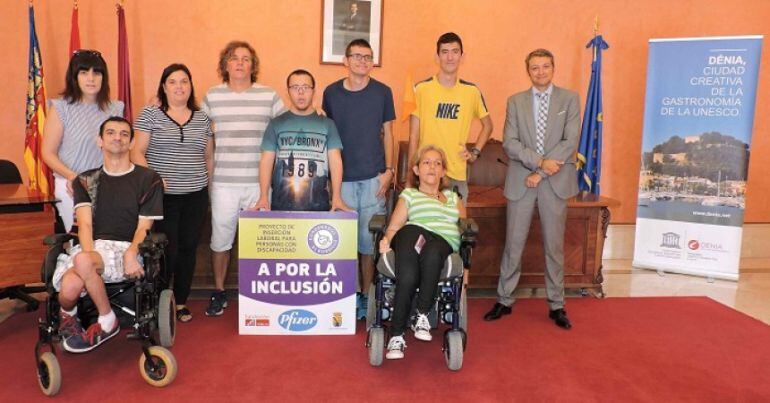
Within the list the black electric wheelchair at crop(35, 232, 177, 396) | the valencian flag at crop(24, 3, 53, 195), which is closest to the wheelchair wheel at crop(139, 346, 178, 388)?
the black electric wheelchair at crop(35, 232, 177, 396)

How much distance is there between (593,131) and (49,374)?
4.47m

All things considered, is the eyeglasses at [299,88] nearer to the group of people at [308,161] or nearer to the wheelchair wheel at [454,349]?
the group of people at [308,161]

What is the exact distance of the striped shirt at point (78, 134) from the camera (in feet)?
9.93

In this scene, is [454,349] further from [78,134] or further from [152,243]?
[78,134]

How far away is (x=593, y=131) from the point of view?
4.98 meters

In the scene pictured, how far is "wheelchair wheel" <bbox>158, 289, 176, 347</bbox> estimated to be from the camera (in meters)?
2.73

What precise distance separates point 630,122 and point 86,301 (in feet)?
16.4

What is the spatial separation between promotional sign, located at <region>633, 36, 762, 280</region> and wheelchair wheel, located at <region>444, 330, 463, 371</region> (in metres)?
3.17

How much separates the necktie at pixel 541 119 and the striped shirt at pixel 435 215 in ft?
2.50

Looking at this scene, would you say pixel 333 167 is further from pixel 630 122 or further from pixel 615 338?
pixel 630 122

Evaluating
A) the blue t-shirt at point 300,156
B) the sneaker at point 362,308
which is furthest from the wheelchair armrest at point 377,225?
the sneaker at point 362,308

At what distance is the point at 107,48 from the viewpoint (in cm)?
482

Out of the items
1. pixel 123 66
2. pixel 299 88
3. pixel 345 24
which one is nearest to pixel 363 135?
pixel 299 88

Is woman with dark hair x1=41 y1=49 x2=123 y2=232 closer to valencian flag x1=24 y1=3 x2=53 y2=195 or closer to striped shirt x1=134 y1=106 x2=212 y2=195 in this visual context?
striped shirt x1=134 y1=106 x2=212 y2=195
